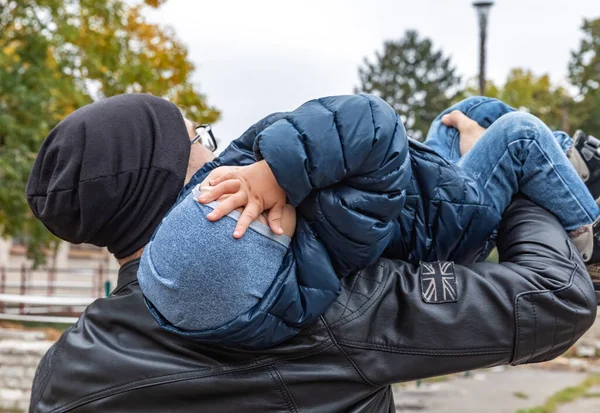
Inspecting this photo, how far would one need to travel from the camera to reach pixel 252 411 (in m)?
1.43

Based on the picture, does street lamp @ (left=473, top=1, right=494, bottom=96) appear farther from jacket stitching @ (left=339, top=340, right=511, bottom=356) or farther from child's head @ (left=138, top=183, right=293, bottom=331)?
child's head @ (left=138, top=183, right=293, bottom=331)

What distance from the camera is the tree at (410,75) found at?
47469 mm

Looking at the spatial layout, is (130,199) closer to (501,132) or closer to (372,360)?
(372,360)

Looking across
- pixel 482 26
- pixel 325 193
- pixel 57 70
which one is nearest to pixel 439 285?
pixel 325 193

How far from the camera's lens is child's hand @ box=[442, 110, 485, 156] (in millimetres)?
1942

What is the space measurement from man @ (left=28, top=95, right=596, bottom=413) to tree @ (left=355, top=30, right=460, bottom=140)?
45.9 m

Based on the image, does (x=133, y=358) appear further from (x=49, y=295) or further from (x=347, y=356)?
(x=49, y=295)

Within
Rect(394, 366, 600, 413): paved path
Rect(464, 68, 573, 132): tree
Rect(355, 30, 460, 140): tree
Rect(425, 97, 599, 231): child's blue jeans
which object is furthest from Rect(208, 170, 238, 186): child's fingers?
Rect(355, 30, 460, 140): tree

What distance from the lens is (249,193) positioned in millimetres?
1298

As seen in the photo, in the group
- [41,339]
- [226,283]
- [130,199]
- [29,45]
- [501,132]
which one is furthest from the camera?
[29,45]

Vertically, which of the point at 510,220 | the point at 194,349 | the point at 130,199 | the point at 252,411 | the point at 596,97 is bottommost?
the point at 596,97

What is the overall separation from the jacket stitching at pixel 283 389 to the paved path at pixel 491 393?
6.52 m

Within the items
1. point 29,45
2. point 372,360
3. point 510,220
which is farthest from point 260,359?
point 29,45

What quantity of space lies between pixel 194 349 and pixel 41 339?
6.64 meters
